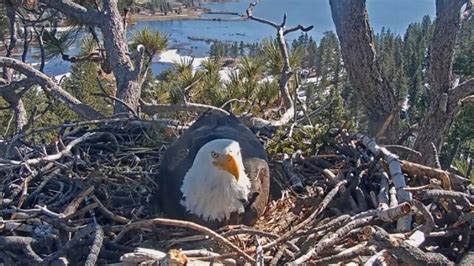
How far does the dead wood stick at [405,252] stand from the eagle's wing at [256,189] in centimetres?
56

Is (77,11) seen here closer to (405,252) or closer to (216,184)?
(216,184)

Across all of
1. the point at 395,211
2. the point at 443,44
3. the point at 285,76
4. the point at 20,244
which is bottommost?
the point at 20,244

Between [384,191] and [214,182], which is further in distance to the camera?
[384,191]

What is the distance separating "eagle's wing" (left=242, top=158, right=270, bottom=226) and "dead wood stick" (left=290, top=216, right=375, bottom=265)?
0.30 m

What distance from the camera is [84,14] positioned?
166 inches

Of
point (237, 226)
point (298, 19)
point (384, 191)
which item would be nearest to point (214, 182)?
point (237, 226)

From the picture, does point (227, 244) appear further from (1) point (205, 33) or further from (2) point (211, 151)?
(1) point (205, 33)

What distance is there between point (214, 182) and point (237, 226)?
0.51 ft

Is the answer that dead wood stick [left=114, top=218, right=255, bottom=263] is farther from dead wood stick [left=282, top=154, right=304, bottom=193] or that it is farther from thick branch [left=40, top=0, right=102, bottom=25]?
thick branch [left=40, top=0, right=102, bottom=25]


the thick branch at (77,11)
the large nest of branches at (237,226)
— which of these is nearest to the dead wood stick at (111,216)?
the large nest of branches at (237,226)

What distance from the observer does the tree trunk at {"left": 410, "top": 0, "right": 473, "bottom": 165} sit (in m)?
3.26

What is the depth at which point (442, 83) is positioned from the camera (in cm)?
343

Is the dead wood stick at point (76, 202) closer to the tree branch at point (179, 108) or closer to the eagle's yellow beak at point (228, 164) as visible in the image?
the eagle's yellow beak at point (228, 164)

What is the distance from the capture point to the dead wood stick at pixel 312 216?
1.78 meters
